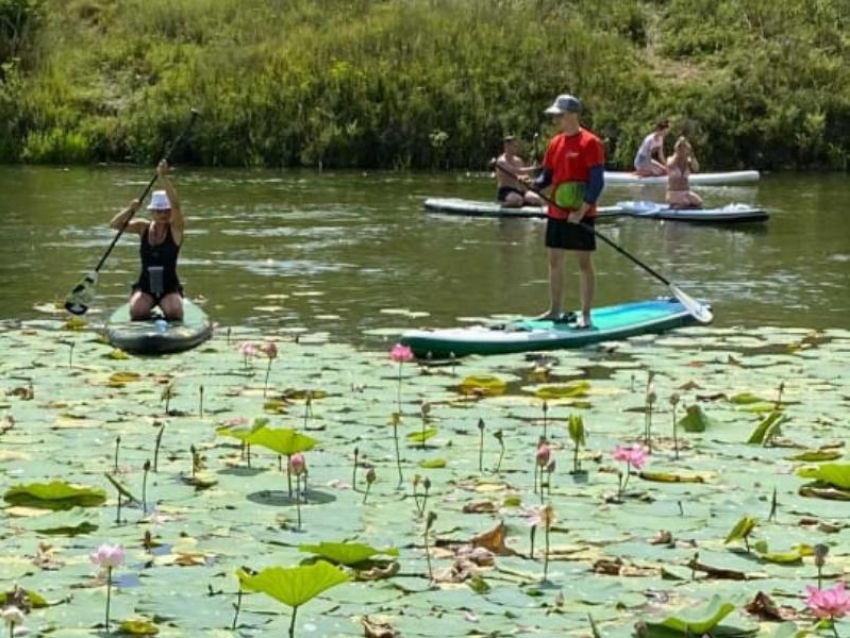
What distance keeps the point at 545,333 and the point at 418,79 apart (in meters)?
21.3

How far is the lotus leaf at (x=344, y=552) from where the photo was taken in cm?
516

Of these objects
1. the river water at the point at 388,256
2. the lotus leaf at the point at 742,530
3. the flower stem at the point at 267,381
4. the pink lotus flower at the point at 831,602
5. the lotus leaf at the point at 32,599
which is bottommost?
the river water at the point at 388,256

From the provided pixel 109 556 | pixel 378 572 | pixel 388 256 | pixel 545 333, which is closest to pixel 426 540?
pixel 378 572

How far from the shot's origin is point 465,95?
30.7 meters

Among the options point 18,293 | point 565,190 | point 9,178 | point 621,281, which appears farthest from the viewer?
point 9,178

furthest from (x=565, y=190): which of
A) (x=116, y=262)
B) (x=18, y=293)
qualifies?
(x=116, y=262)

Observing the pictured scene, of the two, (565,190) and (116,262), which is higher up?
(565,190)

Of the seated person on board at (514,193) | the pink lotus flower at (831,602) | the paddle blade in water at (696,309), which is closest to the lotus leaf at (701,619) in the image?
the pink lotus flower at (831,602)

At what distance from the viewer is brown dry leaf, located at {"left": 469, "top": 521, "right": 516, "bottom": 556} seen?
5.45 meters

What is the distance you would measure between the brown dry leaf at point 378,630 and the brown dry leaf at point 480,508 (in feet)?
4.48

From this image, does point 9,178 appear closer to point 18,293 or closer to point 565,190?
point 18,293

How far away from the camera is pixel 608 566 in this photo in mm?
5285

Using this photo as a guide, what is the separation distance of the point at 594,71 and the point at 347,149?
16.9 feet

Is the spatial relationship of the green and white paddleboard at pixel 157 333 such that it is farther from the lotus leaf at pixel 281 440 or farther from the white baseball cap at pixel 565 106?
the lotus leaf at pixel 281 440
